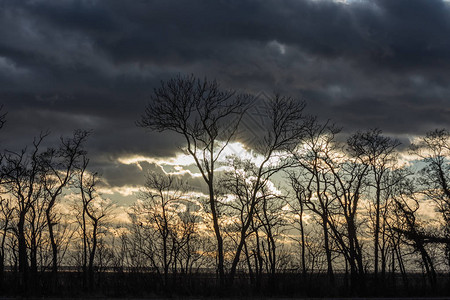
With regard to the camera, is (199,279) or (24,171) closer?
Result: (199,279)

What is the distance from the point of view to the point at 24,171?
40062mm

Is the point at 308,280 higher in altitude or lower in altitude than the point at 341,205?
lower

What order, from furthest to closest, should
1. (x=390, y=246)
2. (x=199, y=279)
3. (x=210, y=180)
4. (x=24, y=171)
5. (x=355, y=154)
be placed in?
(x=390, y=246), (x=355, y=154), (x=24, y=171), (x=210, y=180), (x=199, y=279)

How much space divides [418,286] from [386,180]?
17648mm

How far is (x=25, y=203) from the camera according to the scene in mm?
42531

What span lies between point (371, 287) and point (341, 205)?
12.0m

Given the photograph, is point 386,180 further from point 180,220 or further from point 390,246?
point 180,220

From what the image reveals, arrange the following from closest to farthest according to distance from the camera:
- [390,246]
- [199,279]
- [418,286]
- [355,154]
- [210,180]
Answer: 1. [199,279]
2. [418,286]
3. [210,180]
4. [355,154]
5. [390,246]

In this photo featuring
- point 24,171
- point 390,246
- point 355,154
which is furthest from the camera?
point 390,246

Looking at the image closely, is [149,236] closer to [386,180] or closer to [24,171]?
[24,171]

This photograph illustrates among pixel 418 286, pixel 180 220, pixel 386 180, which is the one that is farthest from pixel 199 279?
pixel 386 180

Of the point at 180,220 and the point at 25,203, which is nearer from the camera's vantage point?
the point at 25,203

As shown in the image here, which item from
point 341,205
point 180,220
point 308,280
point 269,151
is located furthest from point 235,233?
point 308,280

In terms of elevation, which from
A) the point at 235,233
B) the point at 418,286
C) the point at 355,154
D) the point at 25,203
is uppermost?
the point at 355,154
